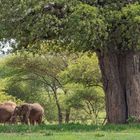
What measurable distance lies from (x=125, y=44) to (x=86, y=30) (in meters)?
1.92

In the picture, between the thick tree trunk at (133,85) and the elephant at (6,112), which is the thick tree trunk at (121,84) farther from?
the elephant at (6,112)

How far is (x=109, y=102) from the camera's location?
818 inches

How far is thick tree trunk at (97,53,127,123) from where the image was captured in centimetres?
2042

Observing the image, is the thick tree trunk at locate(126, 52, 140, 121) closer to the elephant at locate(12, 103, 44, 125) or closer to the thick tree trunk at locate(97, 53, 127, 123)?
the thick tree trunk at locate(97, 53, 127, 123)

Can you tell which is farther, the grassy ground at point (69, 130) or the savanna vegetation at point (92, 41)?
the savanna vegetation at point (92, 41)

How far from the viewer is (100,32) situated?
1741 cm

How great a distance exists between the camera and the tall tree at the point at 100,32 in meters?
17.3

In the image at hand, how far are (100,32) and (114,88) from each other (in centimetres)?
363

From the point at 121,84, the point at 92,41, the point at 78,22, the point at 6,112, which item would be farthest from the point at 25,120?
the point at 78,22

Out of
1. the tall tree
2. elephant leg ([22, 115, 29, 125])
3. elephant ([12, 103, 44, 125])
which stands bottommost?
elephant leg ([22, 115, 29, 125])

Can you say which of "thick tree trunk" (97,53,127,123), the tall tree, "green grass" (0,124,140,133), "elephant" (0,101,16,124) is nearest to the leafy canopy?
the tall tree

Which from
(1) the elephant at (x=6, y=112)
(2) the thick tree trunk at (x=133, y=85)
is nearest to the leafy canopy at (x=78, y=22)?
(2) the thick tree trunk at (x=133, y=85)

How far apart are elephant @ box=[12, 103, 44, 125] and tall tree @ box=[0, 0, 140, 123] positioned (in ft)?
20.1

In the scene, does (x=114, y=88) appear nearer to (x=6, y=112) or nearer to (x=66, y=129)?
(x=66, y=129)
